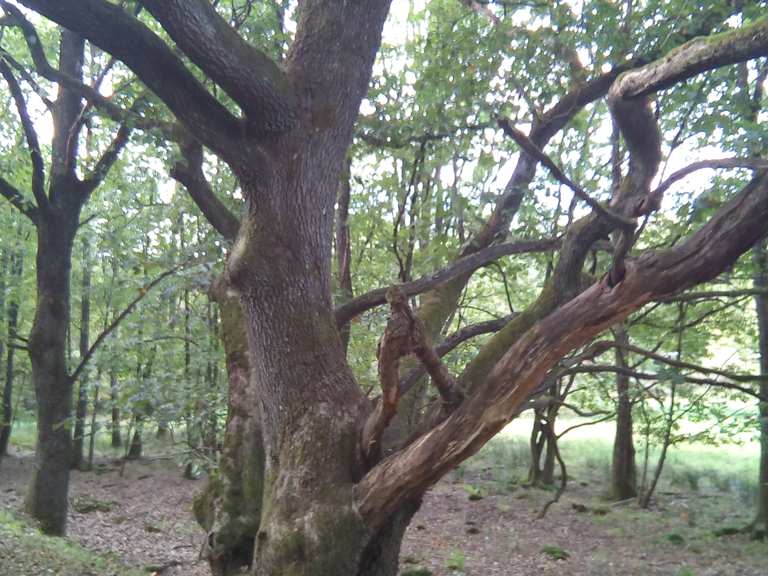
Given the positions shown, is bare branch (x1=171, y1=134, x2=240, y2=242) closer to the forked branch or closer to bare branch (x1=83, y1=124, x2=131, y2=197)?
bare branch (x1=83, y1=124, x2=131, y2=197)

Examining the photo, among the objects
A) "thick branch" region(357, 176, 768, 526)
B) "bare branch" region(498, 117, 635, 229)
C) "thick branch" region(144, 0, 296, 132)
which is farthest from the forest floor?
"bare branch" region(498, 117, 635, 229)

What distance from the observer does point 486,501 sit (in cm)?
1237

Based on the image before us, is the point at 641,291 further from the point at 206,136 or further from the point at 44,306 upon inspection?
the point at 44,306

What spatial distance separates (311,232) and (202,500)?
9.53 ft

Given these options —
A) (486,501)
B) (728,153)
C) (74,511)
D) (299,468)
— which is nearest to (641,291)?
(299,468)

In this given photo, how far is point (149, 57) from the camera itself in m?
3.18

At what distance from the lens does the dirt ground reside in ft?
25.6

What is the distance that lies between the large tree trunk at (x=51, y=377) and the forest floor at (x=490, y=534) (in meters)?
0.49

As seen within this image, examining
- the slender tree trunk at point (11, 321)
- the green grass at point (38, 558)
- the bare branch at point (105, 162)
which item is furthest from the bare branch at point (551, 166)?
the slender tree trunk at point (11, 321)

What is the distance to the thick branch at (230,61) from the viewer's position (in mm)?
3070

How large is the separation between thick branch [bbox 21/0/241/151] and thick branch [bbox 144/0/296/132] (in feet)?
0.35

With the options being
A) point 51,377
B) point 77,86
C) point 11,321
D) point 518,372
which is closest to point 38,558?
point 51,377

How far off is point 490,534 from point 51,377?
23.0 ft

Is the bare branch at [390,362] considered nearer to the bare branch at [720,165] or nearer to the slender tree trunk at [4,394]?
the bare branch at [720,165]
